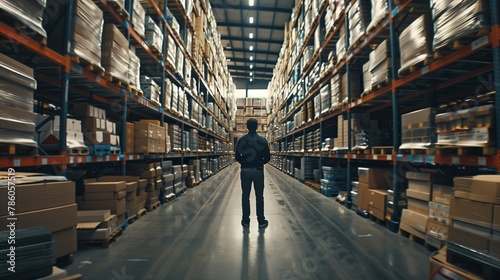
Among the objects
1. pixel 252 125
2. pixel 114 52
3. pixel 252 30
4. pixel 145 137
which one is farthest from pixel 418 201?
pixel 252 30

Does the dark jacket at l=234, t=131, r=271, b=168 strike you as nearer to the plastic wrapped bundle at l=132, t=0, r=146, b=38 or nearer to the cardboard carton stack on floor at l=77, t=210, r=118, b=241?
the cardboard carton stack on floor at l=77, t=210, r=118, b=241

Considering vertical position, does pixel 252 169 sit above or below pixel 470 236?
above

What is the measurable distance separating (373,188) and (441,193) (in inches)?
62.0

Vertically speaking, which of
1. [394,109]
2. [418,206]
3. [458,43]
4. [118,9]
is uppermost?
[118,9]

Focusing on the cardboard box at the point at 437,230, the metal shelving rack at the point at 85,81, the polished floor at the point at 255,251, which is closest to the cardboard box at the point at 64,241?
the polished floor at the point at 255,251

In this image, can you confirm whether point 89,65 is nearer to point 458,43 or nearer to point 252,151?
point 252,151

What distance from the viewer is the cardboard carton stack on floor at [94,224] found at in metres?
3.05

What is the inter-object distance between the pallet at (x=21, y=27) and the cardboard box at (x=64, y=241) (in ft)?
5.97

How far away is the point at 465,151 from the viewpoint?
8.41ft

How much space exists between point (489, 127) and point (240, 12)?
15.8m

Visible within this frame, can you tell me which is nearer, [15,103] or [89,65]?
[15,103]

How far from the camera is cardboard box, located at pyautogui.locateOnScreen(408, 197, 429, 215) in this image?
128 inches

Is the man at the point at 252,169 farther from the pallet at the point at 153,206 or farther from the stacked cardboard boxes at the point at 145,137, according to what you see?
the pallet at the point at 153,206

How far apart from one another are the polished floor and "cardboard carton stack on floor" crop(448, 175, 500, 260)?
0.63 metres
